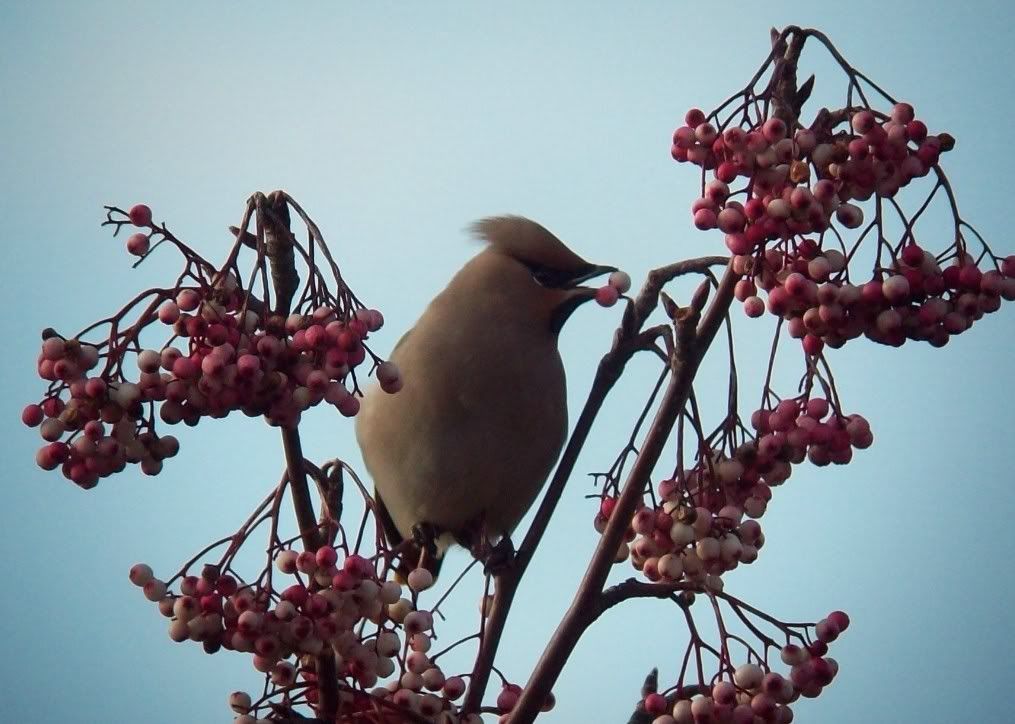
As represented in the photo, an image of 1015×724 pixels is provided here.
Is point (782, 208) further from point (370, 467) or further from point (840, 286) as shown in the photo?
point (370, 467)

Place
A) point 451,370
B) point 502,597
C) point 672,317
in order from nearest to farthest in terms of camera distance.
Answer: point 672,317 < point 502,597 < point 451,370

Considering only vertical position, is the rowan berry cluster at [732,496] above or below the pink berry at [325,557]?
above

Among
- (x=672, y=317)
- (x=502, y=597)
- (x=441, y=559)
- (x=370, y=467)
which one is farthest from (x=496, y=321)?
(x=672, y=317)

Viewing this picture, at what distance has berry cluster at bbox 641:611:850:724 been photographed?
1793 millimetres

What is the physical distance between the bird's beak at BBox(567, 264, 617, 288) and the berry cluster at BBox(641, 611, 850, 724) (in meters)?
1.51

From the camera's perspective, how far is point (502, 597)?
2.18m

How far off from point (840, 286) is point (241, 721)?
963mm

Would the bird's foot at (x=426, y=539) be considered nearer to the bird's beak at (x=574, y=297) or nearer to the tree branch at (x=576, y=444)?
the bird's beak at (x=574, y=297)

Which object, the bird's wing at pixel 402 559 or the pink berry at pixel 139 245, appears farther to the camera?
the bird's wing at pixel 402 559

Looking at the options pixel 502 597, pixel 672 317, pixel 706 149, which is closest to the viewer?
pixel 706 149

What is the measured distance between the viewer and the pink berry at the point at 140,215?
1750 millimetres

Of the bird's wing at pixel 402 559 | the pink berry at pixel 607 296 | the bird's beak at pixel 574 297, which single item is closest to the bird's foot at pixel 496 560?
the bird's wing at pixel 402 559

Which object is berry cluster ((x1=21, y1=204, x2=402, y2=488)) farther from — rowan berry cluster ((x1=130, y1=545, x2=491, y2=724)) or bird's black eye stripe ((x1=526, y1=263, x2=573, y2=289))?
bird's black eye stripe ((x1=526, y1=263, x2=573, y2=289))

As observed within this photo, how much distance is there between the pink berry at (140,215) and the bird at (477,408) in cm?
125
